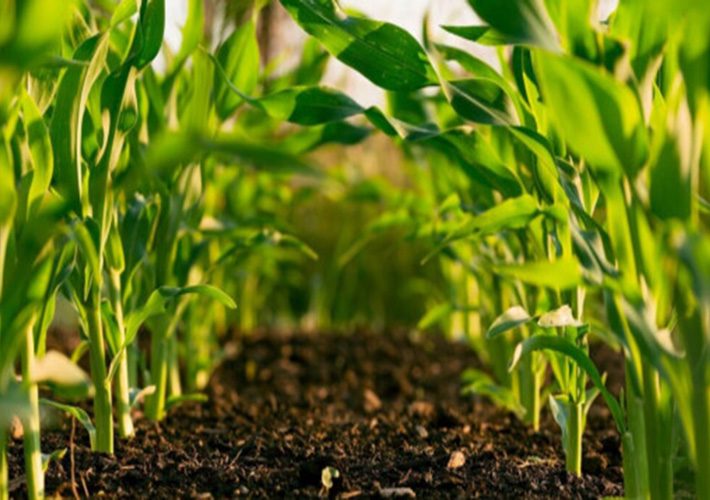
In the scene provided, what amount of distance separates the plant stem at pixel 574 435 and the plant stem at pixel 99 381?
0.88 m

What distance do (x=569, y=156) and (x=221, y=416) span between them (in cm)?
125

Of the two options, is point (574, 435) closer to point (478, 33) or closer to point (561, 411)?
point (561, 411)

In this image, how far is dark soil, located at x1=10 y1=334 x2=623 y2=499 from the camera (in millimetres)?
1527

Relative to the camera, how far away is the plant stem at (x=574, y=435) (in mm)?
1678

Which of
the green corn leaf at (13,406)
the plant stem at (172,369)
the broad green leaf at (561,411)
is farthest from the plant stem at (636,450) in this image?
the plant stem at (172,369)

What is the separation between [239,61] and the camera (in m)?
2.25

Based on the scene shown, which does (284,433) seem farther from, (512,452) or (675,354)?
(675,354)

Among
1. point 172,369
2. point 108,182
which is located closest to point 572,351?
point 108,182

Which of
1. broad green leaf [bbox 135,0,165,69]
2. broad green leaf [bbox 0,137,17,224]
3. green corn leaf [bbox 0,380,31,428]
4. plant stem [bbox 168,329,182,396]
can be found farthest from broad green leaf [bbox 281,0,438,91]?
plant stem [bbox 168,329,182,396]

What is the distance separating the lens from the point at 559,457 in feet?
6.35

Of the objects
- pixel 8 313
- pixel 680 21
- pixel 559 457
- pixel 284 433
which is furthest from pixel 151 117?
pixel 680 21

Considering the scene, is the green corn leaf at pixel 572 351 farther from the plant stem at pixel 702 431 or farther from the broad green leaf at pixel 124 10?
the broad green leaf at pixel 124 10

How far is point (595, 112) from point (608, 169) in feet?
Answer: 0.34

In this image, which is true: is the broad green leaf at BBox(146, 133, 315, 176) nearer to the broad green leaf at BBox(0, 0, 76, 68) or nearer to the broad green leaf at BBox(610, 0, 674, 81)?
the broad green leaf at BBox(0, 0, 76, 68)
